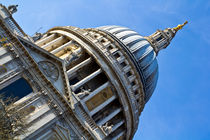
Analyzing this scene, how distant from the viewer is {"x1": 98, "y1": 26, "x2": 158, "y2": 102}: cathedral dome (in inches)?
1640

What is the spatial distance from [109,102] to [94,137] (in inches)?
306

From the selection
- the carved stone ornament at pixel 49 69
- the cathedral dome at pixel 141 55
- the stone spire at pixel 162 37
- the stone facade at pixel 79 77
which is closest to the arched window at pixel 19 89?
the stone facade at pixel 79 77

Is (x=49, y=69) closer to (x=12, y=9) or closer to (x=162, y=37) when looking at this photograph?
(x=12, y=9)

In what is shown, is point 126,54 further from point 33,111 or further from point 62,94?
point 33,111

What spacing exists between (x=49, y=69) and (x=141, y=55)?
2065cm

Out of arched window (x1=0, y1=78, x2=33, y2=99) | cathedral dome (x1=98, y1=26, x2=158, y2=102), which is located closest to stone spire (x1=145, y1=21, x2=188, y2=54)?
cathedral dome (x1=98, y1=26, x2=158, y2=102)

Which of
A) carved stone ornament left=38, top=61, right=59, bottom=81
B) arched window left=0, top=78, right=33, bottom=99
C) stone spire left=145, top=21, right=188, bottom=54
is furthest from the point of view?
stone spire left=145, top=21, right=188, bottom=54

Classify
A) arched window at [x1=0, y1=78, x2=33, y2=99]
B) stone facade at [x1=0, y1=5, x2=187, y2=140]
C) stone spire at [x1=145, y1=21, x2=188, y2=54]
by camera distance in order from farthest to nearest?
stone spire at [x1=145, y1=21, x2=188, y2=54]
stone facade at [x1=0, y1=5, x2=187, y2=140]
arched window at [x1=0, y1=78, x2=33, y2=99]

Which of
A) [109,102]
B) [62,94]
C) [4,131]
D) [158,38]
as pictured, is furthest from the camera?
[158,38]

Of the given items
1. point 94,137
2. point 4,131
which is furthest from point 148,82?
point 4,131

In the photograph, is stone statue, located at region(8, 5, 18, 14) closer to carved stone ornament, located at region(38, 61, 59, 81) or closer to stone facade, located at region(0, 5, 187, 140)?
stone facade, located at region(0, 5, 187, 140)

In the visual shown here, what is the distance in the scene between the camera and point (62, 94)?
86.4 ft

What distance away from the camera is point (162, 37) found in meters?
58.5

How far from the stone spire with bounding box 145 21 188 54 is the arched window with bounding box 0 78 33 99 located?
33.7 metres
